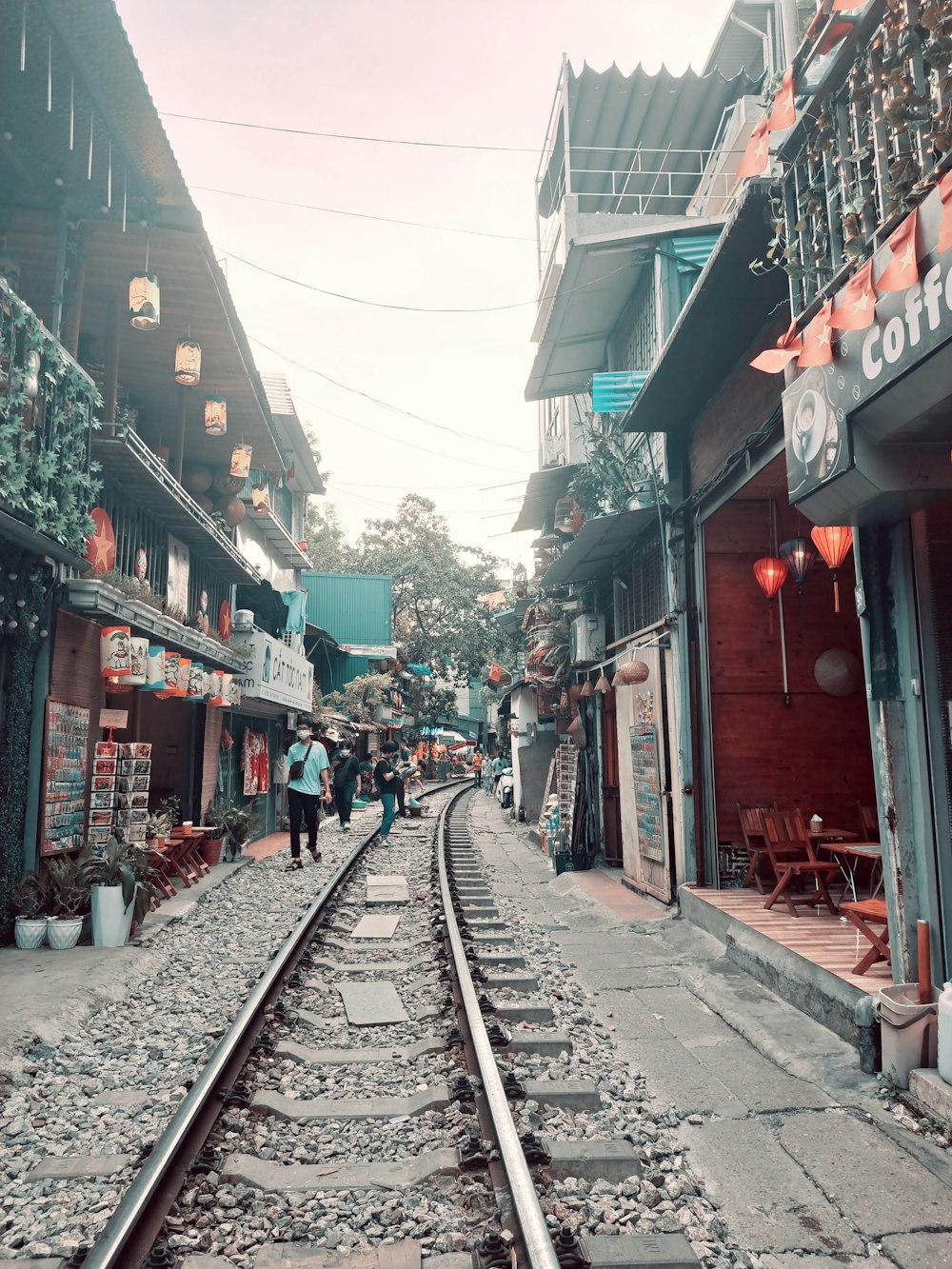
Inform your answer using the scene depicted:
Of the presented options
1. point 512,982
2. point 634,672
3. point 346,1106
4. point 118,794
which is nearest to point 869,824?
point 634,672

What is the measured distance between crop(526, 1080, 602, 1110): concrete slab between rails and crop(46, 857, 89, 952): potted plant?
17.4ft

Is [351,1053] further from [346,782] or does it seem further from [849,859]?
[346,782]

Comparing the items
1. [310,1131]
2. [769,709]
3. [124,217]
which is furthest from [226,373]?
[310,1131]

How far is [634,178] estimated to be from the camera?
1662 cm

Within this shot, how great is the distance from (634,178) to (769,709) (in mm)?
11712

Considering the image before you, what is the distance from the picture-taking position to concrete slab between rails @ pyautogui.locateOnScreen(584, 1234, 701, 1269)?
302 centimetres

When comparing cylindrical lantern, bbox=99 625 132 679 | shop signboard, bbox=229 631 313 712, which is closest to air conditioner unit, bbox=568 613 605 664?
shop signboard, bbox=229 631 313 712

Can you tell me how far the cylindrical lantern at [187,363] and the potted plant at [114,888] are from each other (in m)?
5.75

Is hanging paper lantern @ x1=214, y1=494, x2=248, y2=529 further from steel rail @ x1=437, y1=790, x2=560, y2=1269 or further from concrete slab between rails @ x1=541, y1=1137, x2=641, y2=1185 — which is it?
concrete slab between rails @ x1=541, y1=1137, x2=641, y2=1185

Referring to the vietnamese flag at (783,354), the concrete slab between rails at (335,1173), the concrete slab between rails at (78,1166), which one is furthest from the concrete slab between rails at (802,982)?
the concrete slab between rails at (78,1166)

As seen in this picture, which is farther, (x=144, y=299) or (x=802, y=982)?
(x=144, y=299)

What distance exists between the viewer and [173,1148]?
3.68m

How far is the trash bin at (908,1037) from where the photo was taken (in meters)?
4.68

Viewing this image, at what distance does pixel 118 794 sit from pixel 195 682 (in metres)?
2.67
